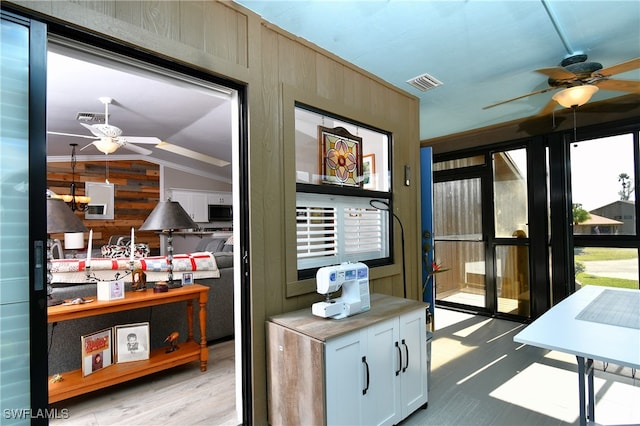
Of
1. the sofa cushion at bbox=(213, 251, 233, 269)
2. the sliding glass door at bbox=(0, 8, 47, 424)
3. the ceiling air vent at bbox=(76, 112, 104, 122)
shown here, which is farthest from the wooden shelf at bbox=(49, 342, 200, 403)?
the ceiling air vent at bbox=(76, 112, 104, 122)

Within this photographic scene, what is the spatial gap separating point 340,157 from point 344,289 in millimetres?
1104

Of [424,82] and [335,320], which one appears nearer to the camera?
[335,320]

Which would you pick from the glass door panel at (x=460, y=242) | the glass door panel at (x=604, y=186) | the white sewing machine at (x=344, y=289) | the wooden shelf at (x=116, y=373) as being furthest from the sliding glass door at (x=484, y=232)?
the wooden shelf at (x=116, y=373)

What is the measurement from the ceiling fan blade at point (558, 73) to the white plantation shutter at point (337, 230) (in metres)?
1.62

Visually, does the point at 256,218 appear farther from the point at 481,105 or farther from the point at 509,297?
the point at 509,297

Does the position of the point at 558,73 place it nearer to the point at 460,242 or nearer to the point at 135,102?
the point at 460,242

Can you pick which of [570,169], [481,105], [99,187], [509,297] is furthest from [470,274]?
[99,187]

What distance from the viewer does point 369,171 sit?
292 cm

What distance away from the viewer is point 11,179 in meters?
1.29

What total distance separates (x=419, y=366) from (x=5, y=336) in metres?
2.25

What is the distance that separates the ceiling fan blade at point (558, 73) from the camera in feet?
7.72

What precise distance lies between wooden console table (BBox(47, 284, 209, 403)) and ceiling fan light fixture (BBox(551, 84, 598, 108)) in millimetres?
3409

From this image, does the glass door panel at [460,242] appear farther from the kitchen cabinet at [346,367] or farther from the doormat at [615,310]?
the kitchen cabinet at [346,367]

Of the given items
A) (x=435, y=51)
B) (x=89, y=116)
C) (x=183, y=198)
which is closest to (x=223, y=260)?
(x=89, y=116)
